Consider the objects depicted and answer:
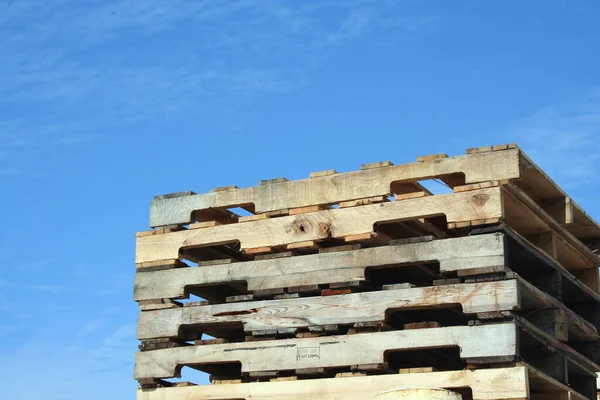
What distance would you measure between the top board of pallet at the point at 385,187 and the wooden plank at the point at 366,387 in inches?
75.0

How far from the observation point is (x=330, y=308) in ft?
37.3

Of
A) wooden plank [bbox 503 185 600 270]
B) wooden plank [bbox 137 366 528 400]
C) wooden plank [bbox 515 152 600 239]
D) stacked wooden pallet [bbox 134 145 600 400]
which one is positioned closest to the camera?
wooden plank [bbox 137 366 528 400]

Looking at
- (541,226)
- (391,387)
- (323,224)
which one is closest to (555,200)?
(541,226)

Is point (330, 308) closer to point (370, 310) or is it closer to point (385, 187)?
point (370, 310)

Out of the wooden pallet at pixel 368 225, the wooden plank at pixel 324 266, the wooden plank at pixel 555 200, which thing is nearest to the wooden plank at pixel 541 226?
the wooden pallet at pixel 368 225

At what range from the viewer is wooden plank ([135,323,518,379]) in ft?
34.4

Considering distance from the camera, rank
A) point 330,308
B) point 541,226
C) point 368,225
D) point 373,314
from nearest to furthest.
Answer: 1. point 373,314
2. point 330,308
3. point 368,225
4. point 541,226

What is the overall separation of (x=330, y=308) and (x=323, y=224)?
3.08 ft

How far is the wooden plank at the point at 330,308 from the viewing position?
1064cm

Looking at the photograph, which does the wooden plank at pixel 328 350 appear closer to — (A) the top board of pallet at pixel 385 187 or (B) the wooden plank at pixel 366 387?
(B) the wooden plank at pixel 366 387

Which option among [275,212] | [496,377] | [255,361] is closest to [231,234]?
[275,212]

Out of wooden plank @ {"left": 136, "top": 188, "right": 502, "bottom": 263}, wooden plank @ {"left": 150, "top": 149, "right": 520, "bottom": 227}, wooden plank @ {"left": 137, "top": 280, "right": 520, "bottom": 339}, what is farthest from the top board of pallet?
wooden plank @ {"left": 137, "top": 280, "right": 520, "bottom": 339}

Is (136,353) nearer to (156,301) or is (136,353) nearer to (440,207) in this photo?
(156,301)

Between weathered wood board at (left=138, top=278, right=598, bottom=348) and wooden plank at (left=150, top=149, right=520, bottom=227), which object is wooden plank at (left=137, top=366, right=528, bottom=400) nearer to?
weathered wood board at (left=138, top=278, right=598, bottom=348)
